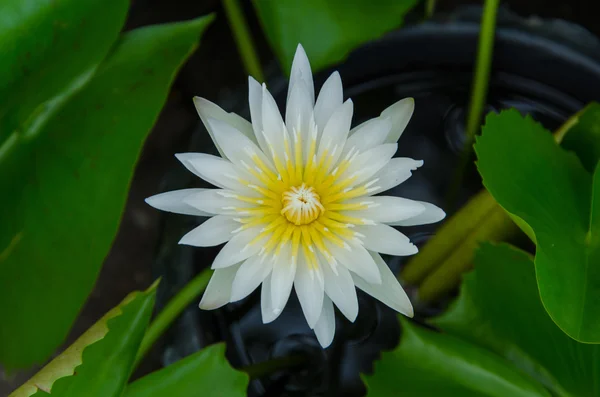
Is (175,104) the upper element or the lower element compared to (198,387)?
upper

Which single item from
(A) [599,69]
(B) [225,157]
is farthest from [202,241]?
(A) [599,69]

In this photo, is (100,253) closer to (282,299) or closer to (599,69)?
(282,299)

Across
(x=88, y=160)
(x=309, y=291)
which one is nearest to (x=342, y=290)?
(x=309, y=291)

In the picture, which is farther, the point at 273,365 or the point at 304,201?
the point at 273,365

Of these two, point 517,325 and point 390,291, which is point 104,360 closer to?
point 390,291

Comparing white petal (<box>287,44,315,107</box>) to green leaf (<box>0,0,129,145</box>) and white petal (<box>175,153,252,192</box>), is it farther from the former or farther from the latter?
green leaf (<box>0,0,129,145</box>)

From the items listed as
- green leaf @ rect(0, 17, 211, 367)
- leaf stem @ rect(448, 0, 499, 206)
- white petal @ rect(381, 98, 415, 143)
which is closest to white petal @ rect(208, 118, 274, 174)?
white petal @ rect(381, 98, 415, 143)

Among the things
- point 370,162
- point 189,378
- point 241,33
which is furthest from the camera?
point 241,33
